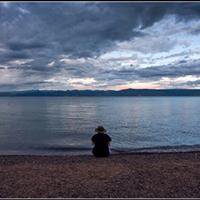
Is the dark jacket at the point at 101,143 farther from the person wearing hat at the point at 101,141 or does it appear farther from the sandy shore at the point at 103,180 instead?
the sandy shore at the point at 103,180

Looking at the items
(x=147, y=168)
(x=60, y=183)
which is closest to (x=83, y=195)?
(x=60, y=183)

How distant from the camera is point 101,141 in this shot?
19.4 meters

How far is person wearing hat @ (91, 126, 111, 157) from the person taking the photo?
19312 mm

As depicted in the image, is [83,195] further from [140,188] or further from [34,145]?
[34,145]

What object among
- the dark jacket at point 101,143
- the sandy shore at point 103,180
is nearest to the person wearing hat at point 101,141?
the dark jacket at point 101,143

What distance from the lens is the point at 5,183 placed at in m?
12.6

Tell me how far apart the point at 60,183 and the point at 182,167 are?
254 inches

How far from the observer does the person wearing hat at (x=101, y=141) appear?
19312 millimetres

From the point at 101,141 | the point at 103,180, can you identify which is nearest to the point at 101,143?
the point at 101,141

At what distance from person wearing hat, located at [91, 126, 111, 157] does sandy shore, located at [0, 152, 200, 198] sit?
→ 8.89 ft

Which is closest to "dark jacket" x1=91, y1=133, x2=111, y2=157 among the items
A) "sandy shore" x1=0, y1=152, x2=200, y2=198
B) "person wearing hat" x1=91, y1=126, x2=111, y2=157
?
"person wearing hat" x1=91, y1=126, x2=111, y2=157

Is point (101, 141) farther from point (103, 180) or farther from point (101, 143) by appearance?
point (103, 180)

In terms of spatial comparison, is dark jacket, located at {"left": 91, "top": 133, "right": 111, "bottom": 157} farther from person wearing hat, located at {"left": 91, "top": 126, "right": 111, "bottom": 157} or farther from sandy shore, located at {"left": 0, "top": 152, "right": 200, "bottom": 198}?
sandy shore, located at {"left": 0, "top": 152, "right": 200, "bottom": 198}

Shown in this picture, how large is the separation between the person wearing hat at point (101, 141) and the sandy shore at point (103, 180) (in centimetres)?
Answer: 271
